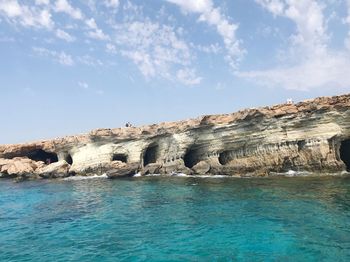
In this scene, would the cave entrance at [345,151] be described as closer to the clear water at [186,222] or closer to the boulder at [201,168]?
the clear water at [186,222]

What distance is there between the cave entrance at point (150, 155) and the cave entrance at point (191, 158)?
11.6 feet

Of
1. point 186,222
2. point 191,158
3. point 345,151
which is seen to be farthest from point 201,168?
point 186,222

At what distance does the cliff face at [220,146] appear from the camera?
3266 cm

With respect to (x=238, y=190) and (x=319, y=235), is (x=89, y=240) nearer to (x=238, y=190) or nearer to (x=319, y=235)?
(x=319, y=235)

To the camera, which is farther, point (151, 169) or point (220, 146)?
point (151, 169)

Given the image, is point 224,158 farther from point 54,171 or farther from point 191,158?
point 54,171

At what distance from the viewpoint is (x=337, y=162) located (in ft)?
107

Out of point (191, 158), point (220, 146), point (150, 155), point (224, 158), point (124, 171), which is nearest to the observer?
point (220, 146)

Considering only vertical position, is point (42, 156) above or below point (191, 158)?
above

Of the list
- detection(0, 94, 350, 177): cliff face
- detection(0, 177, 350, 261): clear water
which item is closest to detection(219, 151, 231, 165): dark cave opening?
detection(0, 94, 350, 177): cliff face

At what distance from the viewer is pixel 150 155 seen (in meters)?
44.6

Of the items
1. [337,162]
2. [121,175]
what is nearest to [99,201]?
[121,175]

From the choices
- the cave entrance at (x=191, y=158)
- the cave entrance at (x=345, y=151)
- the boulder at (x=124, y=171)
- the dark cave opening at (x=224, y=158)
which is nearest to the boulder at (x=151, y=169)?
the boulder at (x=124, y=171)

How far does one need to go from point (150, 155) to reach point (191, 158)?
5329 mm
